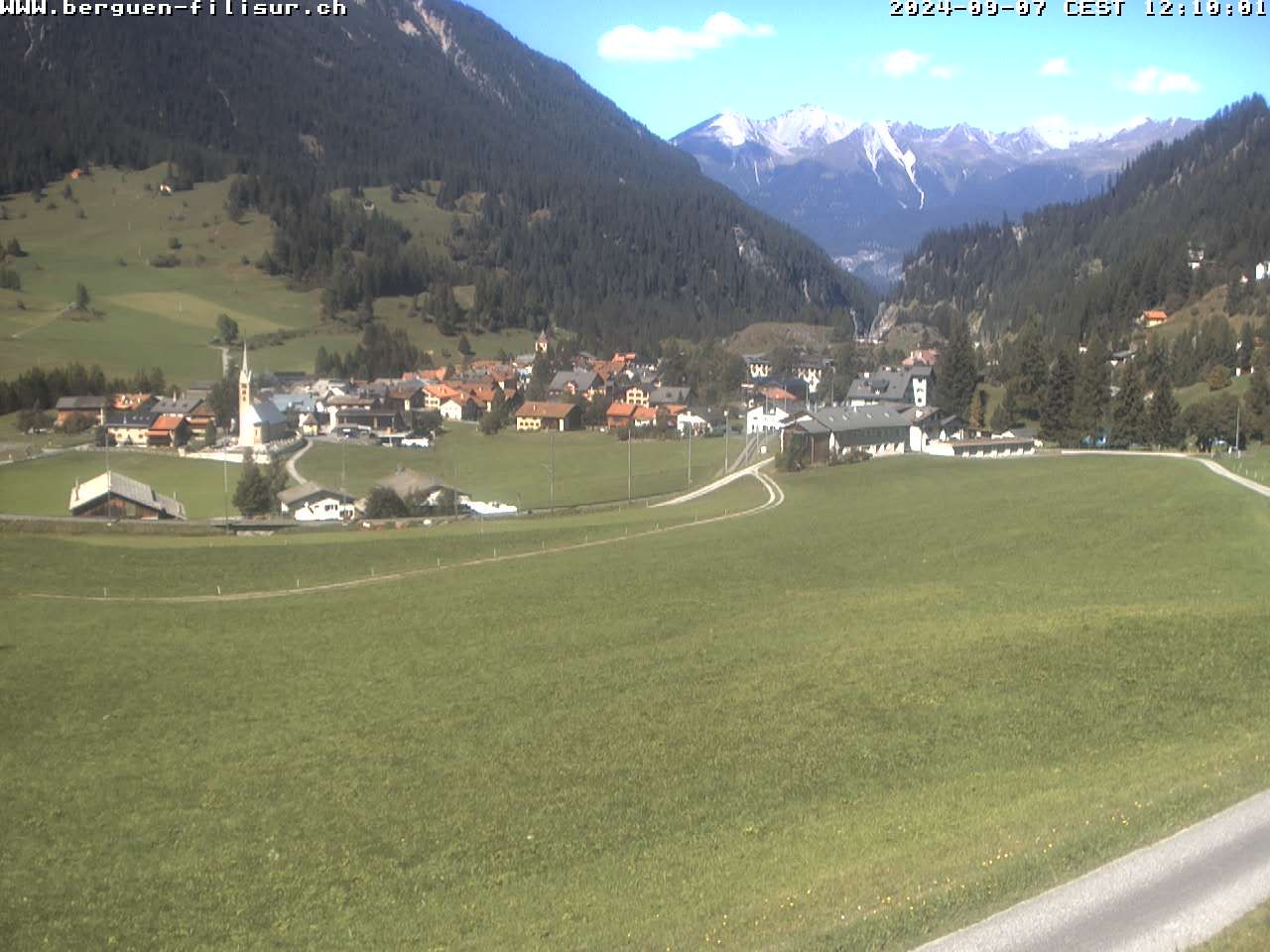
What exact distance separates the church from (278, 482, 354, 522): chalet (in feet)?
57.1

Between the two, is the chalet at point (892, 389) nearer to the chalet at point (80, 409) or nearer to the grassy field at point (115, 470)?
the grassy field at point (115, 470)

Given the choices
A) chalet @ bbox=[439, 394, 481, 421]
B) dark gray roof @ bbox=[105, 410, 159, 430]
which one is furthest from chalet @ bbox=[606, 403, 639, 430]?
dark gray roof @ bbox=[105, 410, 159, 430]

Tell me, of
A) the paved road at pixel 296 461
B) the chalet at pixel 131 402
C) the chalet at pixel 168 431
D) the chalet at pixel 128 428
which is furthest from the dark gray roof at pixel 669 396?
the chalet at pixel 128 428

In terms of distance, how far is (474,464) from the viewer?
67875 mm

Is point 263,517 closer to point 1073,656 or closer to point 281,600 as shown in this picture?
point 281,600

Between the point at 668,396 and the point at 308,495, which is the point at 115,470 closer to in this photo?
the point at 308,495

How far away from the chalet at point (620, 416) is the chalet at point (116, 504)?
41.2 m

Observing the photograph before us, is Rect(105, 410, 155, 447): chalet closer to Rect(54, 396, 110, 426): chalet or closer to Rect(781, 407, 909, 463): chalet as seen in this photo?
Rect(54, 396, 110, 426): chalet

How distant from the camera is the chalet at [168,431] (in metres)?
71.9

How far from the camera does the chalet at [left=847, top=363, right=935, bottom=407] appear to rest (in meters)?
93.1

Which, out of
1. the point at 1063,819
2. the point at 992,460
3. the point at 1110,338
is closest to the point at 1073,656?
the point at 1063,819

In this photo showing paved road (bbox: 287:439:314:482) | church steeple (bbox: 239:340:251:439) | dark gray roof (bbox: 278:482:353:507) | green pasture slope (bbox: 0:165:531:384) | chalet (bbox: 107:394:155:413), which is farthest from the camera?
green pasture slope (bbox: 0:165:531:384)

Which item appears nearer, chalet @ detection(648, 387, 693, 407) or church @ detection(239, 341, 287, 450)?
church @ detection(239, 341, 287, 450)

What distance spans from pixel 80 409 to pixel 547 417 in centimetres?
3237
